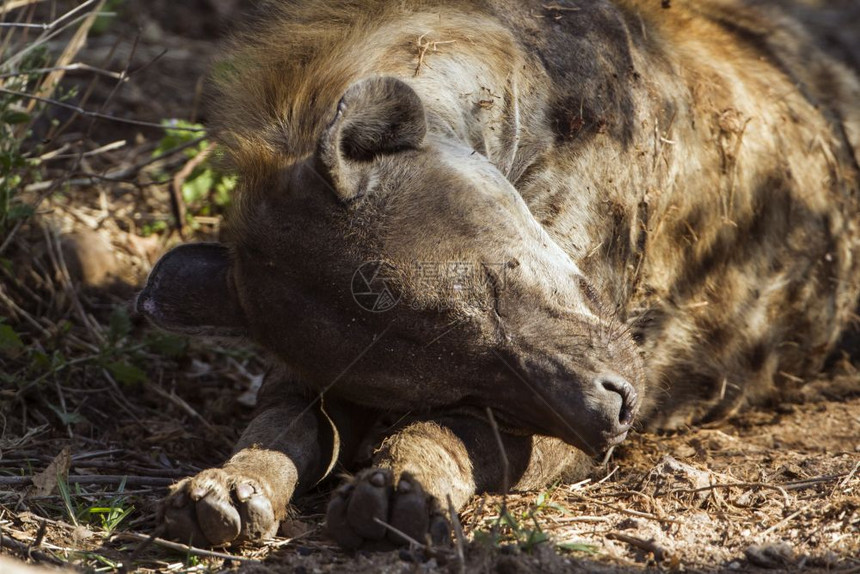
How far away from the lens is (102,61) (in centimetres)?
523

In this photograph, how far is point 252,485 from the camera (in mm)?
2375

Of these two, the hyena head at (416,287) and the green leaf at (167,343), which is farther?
the green leaf at (167,343)

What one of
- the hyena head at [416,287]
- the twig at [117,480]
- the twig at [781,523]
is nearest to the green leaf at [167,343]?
the twig at [117,480]

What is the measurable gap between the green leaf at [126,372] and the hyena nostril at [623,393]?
1558 mm

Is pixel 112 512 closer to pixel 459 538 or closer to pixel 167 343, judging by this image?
pixel 459 538

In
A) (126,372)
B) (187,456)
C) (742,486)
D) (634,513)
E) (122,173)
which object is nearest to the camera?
(634,513)

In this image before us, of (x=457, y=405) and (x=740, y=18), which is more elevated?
(x=740, y=18)

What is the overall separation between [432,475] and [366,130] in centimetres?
77

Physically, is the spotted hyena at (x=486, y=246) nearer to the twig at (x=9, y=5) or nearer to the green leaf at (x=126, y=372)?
the green leaf at (x=126, y=372)

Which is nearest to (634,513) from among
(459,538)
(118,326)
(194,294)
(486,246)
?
(459,538)

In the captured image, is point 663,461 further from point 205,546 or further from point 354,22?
point 354,22

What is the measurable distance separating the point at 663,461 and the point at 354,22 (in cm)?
141

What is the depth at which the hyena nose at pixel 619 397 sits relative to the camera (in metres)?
2.40

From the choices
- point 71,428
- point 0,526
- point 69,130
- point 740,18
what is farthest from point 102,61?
point 0,526
